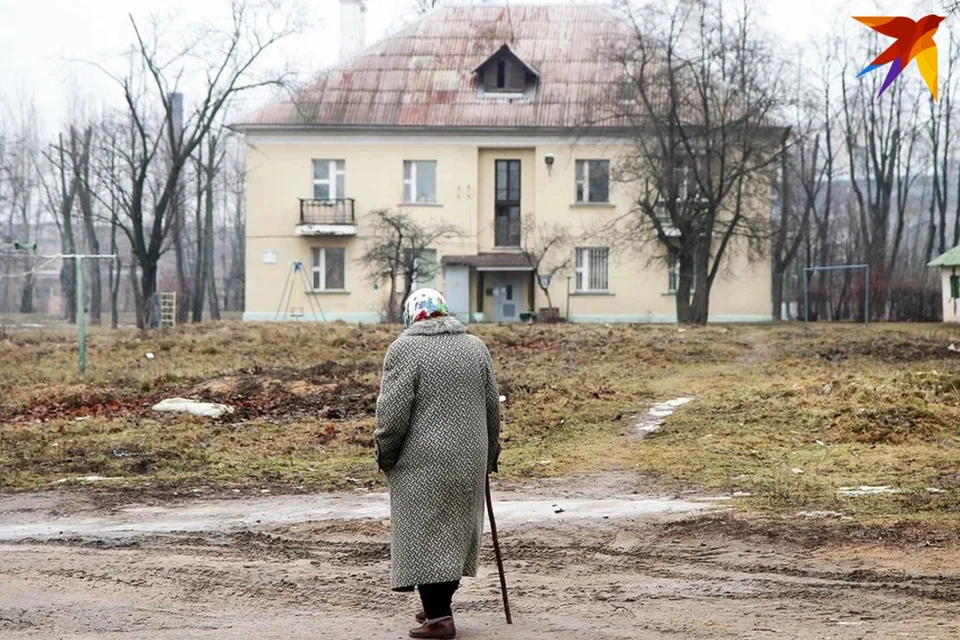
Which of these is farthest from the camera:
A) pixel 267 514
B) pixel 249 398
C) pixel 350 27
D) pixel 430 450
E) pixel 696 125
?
pixel 350 27

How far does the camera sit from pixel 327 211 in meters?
50.2

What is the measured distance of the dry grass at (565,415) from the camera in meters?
14.6

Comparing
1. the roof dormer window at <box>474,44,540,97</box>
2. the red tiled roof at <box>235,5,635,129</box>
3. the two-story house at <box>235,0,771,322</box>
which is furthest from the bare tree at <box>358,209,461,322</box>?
the roof dormer window at <box>474,44,540,97</box>

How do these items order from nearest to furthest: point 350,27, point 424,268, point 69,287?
point 424,268, point 350,27, point 69,287

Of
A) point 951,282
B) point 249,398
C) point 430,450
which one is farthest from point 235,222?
point 430,450

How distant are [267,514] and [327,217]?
3836 cm

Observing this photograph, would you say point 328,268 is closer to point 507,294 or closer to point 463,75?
point 507,294

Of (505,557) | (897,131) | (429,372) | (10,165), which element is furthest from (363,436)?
(10,165)

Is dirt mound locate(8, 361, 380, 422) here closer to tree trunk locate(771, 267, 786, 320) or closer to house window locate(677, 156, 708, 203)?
house window locate(677, 156, 708, 203)

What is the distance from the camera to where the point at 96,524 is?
39.0 feet

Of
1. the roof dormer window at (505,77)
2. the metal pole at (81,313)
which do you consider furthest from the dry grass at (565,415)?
the roof dormer window at (505,77)

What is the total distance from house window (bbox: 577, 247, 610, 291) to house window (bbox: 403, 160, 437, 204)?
18.5 ft

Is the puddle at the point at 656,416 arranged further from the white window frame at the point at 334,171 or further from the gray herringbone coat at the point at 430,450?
the white window frame at the point at 334,171

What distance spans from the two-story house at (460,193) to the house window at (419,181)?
5 centimetres
